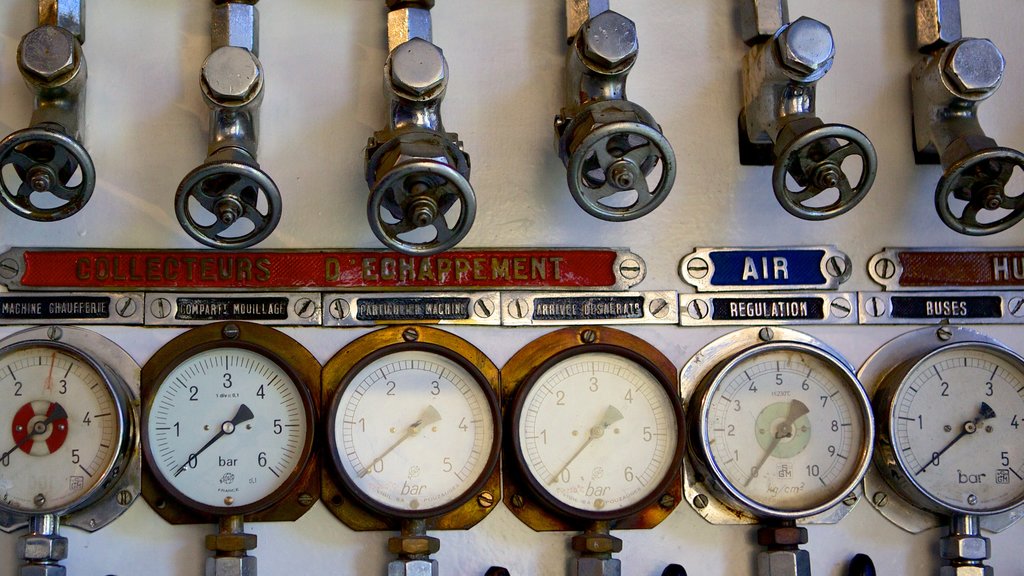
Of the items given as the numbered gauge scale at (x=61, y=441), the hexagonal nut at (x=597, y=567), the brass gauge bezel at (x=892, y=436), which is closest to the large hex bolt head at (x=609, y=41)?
the brass gauge bezel at (x=892, y=436)

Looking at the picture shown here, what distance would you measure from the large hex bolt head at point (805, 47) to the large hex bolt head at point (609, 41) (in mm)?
248

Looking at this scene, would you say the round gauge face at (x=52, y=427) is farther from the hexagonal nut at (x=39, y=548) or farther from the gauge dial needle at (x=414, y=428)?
the gauge dial needle at (x=414, y=428)

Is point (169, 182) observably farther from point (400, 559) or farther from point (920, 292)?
point (920, 292)

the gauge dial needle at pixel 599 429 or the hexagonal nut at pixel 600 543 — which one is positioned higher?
the gauge dial needle at pixel 599 429

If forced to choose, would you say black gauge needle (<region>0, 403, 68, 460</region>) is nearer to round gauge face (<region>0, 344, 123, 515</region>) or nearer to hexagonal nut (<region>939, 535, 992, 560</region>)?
round gauge face (<region>0, 344, 123, 515</region>)

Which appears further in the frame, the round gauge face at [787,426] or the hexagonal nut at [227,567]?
the round gauge face at [787,426]

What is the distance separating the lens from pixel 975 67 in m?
2.10

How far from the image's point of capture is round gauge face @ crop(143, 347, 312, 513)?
2000 millimetres

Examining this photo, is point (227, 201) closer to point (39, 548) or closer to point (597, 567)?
point (39, 548)

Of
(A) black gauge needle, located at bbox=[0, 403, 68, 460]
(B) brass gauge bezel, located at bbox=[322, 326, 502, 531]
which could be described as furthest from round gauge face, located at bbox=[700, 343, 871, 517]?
(A) black gauge needle, located at bbox=[0, 403, 68, 460]

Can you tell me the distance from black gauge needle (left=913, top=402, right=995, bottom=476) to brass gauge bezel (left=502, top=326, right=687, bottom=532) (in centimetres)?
43

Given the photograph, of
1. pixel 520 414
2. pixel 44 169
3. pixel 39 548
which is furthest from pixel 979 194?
pixel 39 548

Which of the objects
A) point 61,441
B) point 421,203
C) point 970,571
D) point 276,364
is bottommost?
point 970,571

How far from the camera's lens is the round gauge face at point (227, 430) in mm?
2000
